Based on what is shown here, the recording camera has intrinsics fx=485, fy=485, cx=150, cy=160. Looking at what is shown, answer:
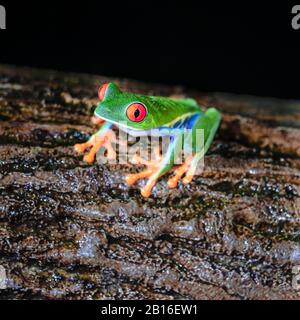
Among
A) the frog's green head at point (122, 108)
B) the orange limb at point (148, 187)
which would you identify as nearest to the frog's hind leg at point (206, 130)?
the orange limb at point (148, 187)

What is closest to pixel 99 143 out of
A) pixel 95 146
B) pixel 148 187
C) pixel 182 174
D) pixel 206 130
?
pixel 95 146

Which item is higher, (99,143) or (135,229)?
(99,143)

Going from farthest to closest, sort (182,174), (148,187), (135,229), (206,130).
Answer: (206,130), (182,174), (148,187), (135,229)

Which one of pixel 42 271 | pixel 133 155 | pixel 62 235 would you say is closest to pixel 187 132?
pixel 133 155

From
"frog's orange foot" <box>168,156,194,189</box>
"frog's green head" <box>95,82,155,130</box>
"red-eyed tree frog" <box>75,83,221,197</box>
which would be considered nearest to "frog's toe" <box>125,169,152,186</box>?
"red-eyed tree frog" <box>75,83,221,197</box>

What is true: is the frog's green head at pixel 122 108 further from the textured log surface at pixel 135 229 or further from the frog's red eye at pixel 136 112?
the textured log surface at pixel 135 229

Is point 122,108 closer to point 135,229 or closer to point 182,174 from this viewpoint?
point 182,174
